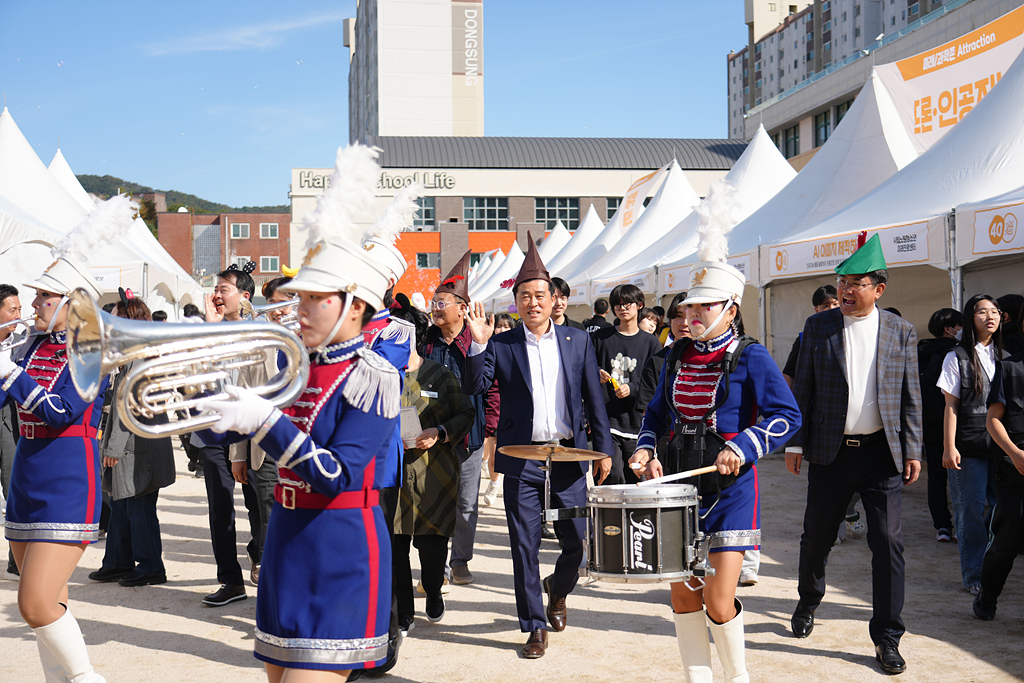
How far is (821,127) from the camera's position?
44.8 meters

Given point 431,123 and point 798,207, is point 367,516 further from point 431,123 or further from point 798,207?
point 431,123

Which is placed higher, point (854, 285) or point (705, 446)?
point (854, 285)

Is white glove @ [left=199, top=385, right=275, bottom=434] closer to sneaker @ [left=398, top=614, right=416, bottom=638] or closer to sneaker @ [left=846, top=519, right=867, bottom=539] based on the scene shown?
sneaker @ [left=398, top=614, right=416, bottom=638]

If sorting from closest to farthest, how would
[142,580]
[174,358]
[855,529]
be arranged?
1. [174,358]
2. [142,580]
3. [855,529]

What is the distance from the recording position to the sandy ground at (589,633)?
Answer: 4.39 meters

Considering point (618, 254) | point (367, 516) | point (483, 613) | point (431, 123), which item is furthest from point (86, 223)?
point (431, 123)

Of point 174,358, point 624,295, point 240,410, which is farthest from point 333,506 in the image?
point 624,295

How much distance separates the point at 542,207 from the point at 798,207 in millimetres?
43232

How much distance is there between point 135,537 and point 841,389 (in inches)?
194

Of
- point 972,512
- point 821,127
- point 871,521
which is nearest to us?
point 871,521

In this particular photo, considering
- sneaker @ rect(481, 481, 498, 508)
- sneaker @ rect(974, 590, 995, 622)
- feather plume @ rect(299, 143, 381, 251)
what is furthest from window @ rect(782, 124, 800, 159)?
feather plume @ rect(299, 143, 381, 251)

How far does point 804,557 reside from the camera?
16.3 feet

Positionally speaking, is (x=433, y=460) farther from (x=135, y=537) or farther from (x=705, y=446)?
(x=135, y=537)

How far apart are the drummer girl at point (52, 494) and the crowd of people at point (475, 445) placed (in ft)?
0.03
